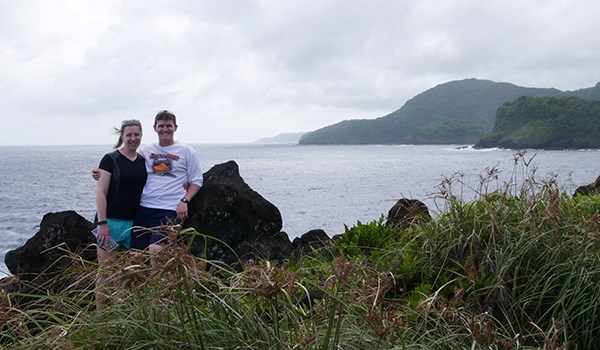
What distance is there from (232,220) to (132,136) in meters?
2.01

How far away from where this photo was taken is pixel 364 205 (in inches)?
1457

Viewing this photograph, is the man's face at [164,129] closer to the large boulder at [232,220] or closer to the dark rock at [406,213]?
the large boulder at [232,220]

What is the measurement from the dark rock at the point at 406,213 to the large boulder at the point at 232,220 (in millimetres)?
1368

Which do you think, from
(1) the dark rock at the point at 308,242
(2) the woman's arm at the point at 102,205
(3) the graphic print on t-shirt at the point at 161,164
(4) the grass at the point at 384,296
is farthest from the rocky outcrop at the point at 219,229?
(2) the woman's arm at the point at 102,205

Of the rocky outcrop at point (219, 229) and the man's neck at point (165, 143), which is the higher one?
the man's neck at point (165, 143)

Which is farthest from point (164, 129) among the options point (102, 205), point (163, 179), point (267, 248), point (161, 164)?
point (267, 248)

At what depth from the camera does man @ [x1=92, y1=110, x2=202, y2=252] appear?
5.96 m

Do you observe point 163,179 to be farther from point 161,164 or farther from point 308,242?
point 308,242

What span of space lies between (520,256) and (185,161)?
323 cm

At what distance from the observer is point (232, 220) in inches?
290

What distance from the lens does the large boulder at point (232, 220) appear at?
7.19m

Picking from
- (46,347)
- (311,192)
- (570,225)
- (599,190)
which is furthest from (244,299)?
(311,192)

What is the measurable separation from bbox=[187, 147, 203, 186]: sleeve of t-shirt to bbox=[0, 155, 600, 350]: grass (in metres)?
1.45

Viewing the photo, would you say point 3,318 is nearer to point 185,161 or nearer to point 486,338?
point 486,338
